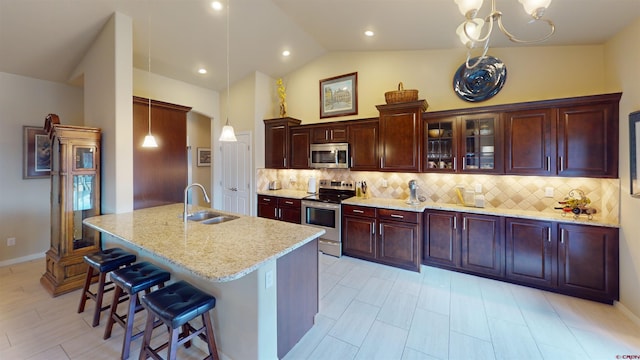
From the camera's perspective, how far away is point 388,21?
10.5 feet

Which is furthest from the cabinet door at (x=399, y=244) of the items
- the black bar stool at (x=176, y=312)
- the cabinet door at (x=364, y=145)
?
the black bar stool at (x=176, y=312)

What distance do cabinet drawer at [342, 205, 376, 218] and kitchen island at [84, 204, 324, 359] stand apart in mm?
1673

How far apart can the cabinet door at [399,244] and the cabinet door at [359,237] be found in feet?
0.40

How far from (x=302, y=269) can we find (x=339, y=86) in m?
3.64

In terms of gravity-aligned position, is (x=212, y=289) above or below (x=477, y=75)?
below

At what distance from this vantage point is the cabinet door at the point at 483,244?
10.1 feet

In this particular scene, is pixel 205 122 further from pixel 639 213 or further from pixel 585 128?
pixel 639 213

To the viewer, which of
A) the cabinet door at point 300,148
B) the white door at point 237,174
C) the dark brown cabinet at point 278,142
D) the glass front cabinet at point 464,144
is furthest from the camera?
the white door at point 237,174

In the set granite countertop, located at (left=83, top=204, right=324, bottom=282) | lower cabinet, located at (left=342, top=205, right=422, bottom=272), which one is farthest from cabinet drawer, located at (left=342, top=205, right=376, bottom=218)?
granite countertop, located at (left=83, top=204, right=324, bottom=282)

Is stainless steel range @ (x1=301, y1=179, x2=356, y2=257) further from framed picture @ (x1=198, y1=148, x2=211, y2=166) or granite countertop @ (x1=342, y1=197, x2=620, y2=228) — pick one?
framed picture @ (x1=198, y1=148, x2=211, y2=166)

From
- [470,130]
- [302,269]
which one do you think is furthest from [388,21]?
[302,269]

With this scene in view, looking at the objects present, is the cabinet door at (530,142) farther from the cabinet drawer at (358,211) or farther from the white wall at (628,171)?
the cabinet drawer at (358,211)

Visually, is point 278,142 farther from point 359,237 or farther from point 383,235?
point 383,235

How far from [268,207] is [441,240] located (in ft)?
10.0
